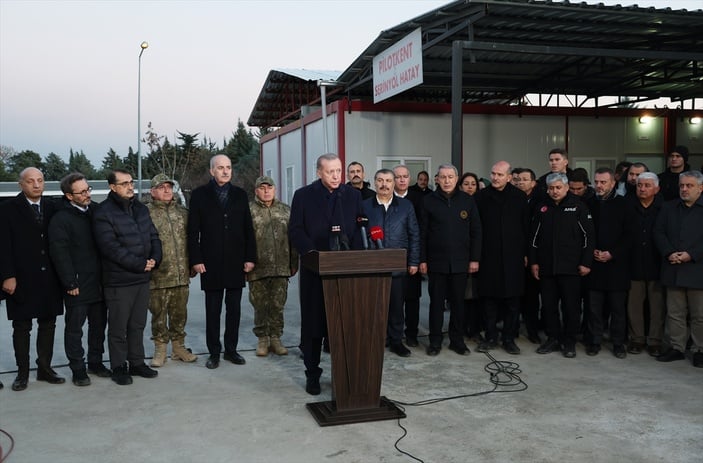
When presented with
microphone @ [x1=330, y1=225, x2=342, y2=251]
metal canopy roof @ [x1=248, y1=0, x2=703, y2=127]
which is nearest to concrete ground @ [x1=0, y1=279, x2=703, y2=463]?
microphone @ [x1=330, y1=225, x2=342, y2=251]

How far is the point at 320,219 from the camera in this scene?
4.41 m

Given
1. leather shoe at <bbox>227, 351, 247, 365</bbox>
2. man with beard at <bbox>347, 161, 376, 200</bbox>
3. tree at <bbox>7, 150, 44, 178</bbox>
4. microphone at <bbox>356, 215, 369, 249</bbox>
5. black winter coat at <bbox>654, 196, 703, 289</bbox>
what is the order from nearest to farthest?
1. microphone at <bbox>356, 215, 369, 249</bbox>
2. black winter coat at <bbox>654, 196, 703, 289</bbox>
3. leather shoe at <bbox>227, 351, 247, 365</bbox>
4. man with beard at <bbox>347, 161, 376, 200</bbox>
5. tree at <bbox>7, 150, 44, 178</bbox>

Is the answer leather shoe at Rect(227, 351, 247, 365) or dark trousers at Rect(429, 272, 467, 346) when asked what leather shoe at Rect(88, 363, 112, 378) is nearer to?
leather shoe at Rect(227, 351, 247, 365)

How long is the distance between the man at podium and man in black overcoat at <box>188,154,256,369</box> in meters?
1.08

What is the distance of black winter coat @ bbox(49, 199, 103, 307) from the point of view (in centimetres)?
473

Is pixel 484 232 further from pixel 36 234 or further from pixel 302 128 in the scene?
pixel 302 128

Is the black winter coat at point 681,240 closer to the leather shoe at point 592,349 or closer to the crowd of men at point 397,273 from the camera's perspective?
the crowd of men at point 397,273

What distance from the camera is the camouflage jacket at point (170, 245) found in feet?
17.5

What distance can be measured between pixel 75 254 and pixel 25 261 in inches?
13.5

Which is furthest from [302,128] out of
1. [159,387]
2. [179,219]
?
[159,387]

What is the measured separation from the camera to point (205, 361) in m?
5.57

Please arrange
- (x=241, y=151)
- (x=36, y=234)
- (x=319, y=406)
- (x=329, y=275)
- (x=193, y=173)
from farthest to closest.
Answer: (x=241, y=151), (x=193, y=173), (x=36, y=234), (x=319, y=406), (x=329, y=275)

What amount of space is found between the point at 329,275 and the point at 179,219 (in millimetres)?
2081

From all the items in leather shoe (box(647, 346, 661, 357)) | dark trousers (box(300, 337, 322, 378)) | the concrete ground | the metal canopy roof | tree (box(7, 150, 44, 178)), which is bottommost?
the concrete ground
